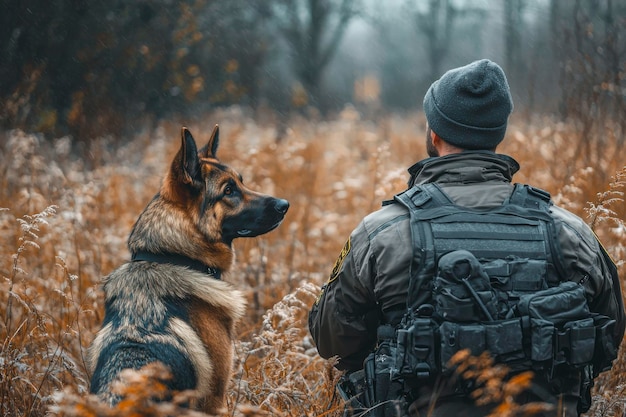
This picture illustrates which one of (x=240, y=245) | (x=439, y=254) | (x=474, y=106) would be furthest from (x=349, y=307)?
(x=240, y=245)

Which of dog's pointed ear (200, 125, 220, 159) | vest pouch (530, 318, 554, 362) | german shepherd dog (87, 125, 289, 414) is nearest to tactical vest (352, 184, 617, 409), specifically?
vest pouch (530, 318, 554, 362)

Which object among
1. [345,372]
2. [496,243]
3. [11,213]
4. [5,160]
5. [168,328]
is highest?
[5,160]

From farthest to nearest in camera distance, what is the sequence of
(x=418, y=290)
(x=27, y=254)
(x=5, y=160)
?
(x=5, y=160), (x=27, y=254), (x=418, y=290)

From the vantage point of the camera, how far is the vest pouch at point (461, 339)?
2.07m

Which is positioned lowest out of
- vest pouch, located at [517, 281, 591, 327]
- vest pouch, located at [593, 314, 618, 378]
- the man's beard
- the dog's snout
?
vest pouch, located at [593, 314, 618, 378]

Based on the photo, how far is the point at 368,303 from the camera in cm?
246

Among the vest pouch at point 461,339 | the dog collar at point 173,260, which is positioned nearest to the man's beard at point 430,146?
the vest pouch at point 461,339

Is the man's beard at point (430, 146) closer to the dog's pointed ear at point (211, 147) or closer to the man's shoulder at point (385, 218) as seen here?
the man's shoulder at point (385, 218)

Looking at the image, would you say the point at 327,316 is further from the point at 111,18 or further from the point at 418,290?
the point at 111,18

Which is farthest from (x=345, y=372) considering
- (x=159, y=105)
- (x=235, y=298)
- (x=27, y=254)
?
(x=159, y=105)

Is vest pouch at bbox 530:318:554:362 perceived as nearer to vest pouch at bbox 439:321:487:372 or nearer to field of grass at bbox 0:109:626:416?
vest pouch at bbox 439:321:487:372

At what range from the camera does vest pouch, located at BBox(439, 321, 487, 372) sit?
6.79 ft

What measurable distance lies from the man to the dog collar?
69 centimetres

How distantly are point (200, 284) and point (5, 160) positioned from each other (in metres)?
3.66
